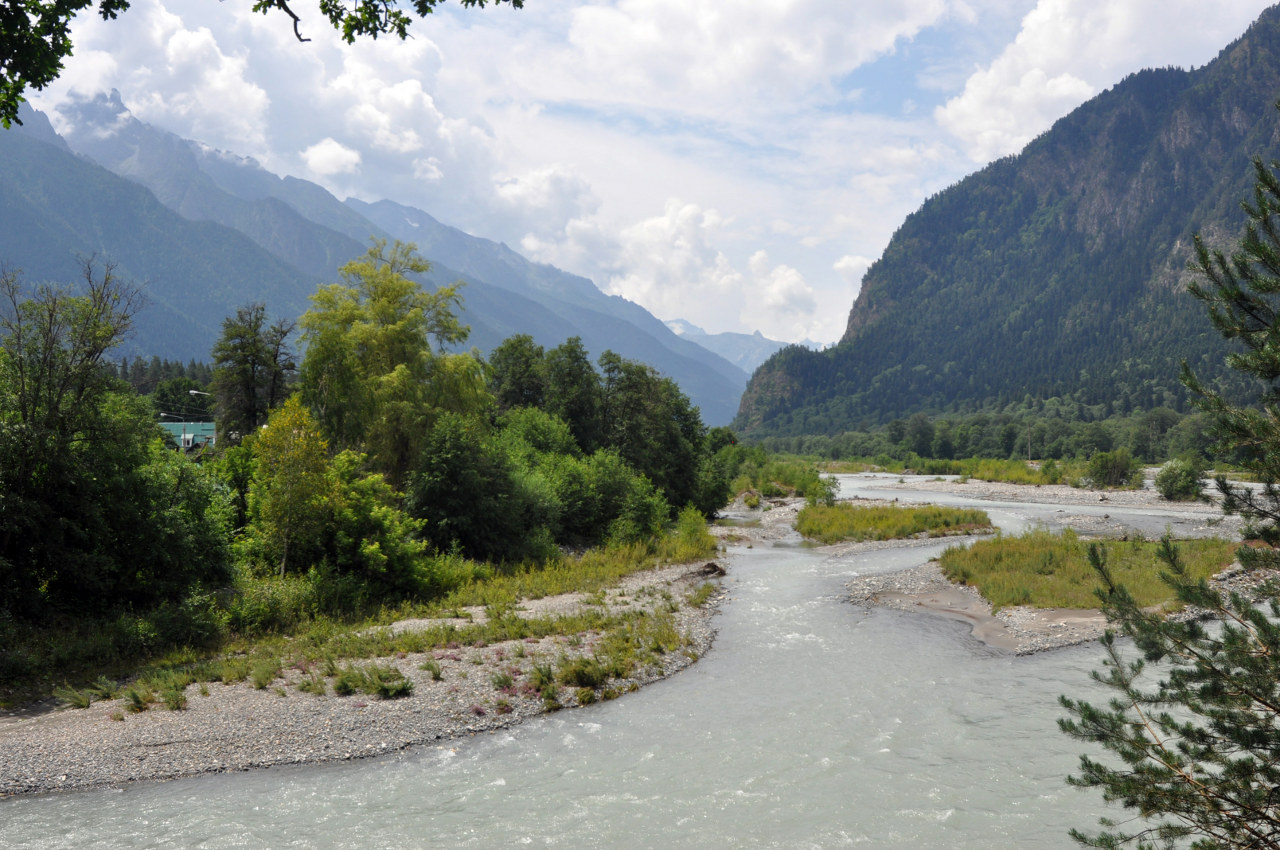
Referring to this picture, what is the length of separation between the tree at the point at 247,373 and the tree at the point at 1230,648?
48.6 m

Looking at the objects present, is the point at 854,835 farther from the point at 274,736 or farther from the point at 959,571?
the point at 959,571

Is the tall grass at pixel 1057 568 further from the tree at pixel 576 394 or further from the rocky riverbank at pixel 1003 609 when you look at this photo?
the tree at pixel 576 394

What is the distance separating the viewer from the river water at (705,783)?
12812mm

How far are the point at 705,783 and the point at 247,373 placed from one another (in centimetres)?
4318

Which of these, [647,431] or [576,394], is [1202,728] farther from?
[576,394]

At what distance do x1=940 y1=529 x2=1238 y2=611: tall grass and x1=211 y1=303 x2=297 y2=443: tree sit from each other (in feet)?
140

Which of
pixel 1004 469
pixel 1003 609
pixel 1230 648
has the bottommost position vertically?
pixel 1003 609

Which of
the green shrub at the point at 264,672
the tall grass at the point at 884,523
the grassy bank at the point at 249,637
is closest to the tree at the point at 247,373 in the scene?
the grassy bank at the point at 249,637

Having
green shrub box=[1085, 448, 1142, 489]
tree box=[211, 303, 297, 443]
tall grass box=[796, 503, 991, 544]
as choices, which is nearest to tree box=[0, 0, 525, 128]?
tree box=[211, 303, 297, 443]

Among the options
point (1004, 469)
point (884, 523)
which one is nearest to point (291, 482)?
point (884, 523)

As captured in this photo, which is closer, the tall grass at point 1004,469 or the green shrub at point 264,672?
the green shrub at point 264,672

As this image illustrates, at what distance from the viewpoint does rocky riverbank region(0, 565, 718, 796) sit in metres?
15.0

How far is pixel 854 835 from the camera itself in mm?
12883

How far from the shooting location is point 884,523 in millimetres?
56344
